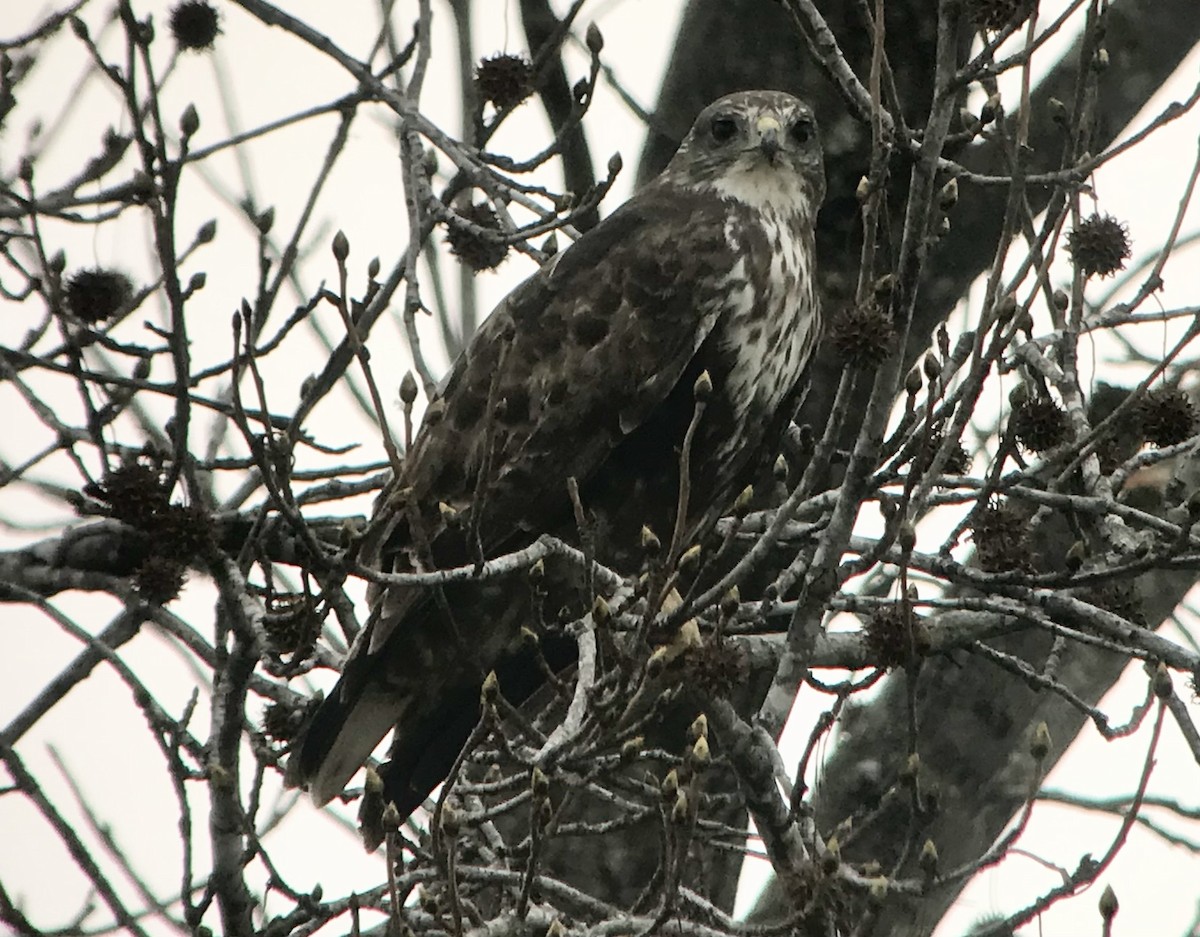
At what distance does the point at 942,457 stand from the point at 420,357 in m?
1.71

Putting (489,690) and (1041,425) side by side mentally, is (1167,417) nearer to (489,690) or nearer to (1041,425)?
(1041,425)

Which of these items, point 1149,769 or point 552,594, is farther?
point 552,594

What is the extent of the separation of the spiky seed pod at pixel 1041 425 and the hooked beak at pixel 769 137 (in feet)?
3.89

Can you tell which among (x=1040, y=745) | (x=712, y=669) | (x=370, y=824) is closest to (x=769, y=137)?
(x=370, y=824)

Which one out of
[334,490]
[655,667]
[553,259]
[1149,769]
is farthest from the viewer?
[553,259]

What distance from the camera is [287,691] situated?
14.5 ft

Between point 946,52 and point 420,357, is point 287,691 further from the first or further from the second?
point 946,52

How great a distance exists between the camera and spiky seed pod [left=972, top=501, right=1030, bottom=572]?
3713 millimetres

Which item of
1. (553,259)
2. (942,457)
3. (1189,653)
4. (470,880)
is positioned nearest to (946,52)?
(942,457)

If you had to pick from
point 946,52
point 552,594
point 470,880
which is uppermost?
point 552,594

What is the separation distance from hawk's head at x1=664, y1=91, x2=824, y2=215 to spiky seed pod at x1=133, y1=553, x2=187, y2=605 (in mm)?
1970

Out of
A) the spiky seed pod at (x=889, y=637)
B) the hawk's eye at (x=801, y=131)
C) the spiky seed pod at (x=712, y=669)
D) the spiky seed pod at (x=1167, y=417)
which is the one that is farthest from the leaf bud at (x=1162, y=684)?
the hawk's eye at (x=801, y=131)

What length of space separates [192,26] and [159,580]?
1.41 metres

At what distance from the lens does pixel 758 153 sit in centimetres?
496
